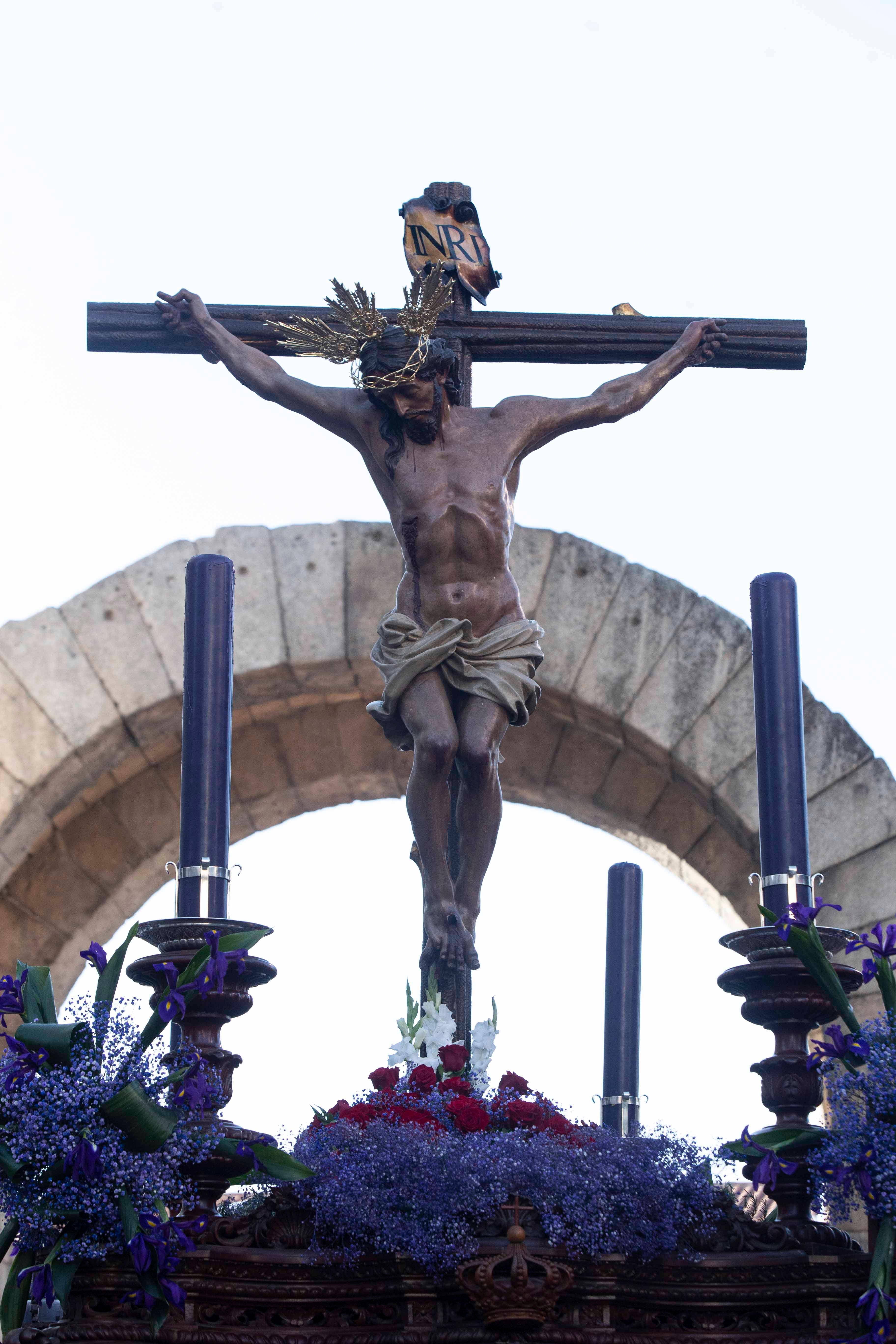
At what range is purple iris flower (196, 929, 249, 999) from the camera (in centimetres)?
331

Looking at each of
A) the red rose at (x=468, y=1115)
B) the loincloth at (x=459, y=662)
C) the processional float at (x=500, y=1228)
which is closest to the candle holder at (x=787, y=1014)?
the processional float at (x=500, y=1228)

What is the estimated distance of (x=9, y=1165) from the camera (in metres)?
3.14

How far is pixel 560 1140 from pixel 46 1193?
2.89 ft

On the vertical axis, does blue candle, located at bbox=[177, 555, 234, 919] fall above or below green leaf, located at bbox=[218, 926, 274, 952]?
above

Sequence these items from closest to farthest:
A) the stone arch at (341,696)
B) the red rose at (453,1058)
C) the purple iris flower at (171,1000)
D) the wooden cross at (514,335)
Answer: the purple iris flower at (171,1000)
the red rose at (453,1058)
the wooden cross at (514,335)
the stone arch at (341,696)

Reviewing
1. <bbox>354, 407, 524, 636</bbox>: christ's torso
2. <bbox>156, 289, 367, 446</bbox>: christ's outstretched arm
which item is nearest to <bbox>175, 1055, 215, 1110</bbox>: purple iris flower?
<bbox>354, 407, 524, 636</bbox>: christ's torso

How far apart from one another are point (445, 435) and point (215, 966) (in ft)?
5.39

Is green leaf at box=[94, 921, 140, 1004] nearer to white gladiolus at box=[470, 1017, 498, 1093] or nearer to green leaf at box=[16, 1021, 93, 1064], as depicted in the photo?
green leaf at box=[16, 1021, 93, 1064]

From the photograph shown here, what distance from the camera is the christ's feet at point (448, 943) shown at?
404 cm

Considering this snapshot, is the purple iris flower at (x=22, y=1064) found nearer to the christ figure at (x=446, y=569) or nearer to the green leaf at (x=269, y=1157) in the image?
the green leaf at (x=269, y=1157)

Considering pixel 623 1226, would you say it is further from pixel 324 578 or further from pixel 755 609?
pixel 324 578

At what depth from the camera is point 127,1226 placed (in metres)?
3.08

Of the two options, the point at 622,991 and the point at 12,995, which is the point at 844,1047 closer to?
the point at 12,995

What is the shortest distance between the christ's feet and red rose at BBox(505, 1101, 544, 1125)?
62 centimetres
